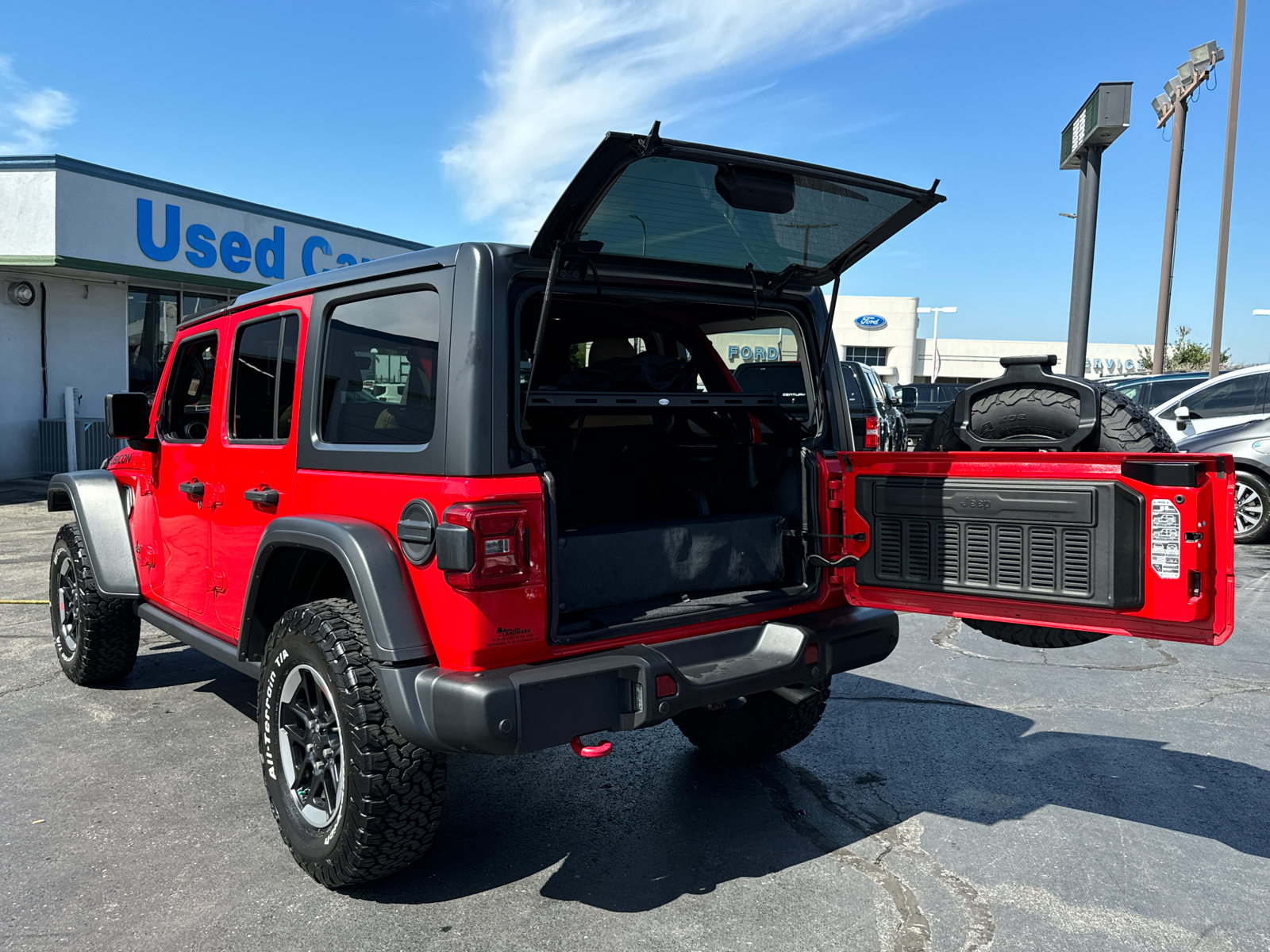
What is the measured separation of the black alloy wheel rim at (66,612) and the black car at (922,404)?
435cm

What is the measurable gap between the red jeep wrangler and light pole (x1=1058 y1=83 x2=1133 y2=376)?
14.4 ft

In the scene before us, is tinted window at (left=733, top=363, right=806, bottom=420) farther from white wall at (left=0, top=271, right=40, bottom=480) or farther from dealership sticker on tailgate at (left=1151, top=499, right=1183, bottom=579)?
white wall at (left=0, top=271, right=40, bottom=480)

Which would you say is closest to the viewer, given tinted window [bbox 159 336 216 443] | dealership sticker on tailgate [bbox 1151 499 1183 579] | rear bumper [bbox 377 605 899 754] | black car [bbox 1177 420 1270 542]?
rear bumper [bbox 377 605 899 754]

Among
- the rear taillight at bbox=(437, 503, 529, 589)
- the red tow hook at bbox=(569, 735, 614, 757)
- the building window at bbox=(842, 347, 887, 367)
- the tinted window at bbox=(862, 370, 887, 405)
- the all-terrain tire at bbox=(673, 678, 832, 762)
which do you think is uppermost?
the building window at bbox=(842, 347, 887, 367)

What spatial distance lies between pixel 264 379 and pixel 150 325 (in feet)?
48.6

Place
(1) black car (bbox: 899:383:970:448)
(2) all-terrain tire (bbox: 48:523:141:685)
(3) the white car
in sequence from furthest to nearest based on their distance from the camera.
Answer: (1) black car (bbox: 899:383:970:448) → (3) the white car → (2) all-terrain tire (bbox: 48:523:141:685)

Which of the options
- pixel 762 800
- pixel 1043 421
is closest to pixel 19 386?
pixel 762 800

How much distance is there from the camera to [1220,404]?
35.6 ft

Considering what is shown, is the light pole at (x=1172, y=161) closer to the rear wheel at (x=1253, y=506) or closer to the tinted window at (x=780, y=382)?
the rear wheel at (x=1253, y=506)

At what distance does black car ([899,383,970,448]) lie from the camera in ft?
44.9

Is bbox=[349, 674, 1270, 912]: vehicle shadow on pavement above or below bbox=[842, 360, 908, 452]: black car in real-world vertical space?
below

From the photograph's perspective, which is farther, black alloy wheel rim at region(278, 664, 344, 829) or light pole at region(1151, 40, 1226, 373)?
light pole at region(1151, 40, 1226, 373)

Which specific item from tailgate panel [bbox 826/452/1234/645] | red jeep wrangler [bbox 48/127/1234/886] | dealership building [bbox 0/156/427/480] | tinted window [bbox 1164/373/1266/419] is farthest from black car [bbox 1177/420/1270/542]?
dealership building [bbox 0/156/427/480]

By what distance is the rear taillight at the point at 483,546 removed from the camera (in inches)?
105
